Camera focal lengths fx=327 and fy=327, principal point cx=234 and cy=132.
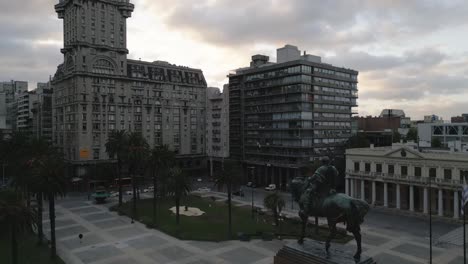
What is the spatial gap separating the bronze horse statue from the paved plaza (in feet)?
45.1

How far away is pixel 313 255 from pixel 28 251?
124 ft

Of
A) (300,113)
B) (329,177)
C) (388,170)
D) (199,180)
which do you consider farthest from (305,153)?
(329,177)

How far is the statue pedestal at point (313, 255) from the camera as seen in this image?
29.3 m

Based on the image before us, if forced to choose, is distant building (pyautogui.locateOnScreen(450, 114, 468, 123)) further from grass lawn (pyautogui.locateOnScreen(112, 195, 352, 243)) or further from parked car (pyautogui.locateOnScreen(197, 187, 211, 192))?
grass lawn (pyautogui.locateOnScreen(112, 195, 352, 243))

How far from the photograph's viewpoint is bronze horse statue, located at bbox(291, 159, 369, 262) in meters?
28.7

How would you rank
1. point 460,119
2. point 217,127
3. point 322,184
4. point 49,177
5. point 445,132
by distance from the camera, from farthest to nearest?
point 460,119
point 217,127
point 445,132
point 49,177
point 322,184

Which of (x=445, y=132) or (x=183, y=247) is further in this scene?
(x=445, y=132)

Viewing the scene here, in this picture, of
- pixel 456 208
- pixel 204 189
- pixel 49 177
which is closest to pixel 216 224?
pixel 49 177

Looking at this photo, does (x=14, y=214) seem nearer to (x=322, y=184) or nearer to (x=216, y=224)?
(x=322, y=184)

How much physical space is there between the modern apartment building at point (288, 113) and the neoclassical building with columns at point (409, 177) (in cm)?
1764

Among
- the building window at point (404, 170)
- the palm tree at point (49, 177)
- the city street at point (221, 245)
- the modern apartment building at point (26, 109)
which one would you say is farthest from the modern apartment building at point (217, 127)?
the modern apartment building at point (26, 109)

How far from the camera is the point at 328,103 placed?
9800 centimetres

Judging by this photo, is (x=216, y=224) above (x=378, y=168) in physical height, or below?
below

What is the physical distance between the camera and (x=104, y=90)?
10200 cm
